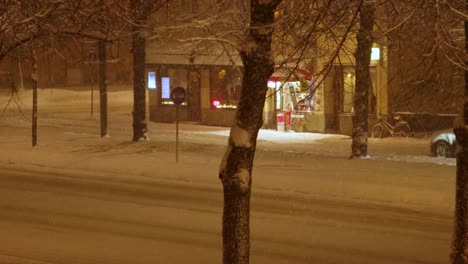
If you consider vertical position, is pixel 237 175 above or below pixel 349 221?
above

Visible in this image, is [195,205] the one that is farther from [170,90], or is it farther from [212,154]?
[170,90]

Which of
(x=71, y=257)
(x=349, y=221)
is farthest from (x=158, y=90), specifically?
(x=71, y=257)

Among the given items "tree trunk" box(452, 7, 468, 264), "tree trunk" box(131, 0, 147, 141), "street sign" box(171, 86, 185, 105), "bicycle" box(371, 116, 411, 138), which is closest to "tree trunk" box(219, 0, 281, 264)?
"tree trunk" box(452, 7, 468, 264)

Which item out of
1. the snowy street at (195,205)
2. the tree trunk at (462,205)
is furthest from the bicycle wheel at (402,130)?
the tree trunk at (462,205)

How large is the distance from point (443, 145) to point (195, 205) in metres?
11.8

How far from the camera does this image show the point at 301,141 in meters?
28.6

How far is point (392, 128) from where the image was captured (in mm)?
28984

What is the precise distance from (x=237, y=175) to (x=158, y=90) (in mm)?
29993

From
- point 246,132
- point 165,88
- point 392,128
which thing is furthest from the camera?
point 165,88

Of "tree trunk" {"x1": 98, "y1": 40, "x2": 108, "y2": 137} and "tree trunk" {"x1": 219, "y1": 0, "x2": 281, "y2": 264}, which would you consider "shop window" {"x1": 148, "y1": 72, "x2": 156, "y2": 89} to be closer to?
"tree trunk" {"x1": 98, "y1": 40, "x2": 108, "y2": 137}

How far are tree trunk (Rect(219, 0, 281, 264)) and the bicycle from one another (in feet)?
75.4

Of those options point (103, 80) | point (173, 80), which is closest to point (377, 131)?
point (173, 80)

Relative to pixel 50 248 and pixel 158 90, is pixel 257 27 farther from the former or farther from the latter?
pixel 158 90

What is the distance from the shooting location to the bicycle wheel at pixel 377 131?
29.3 m
